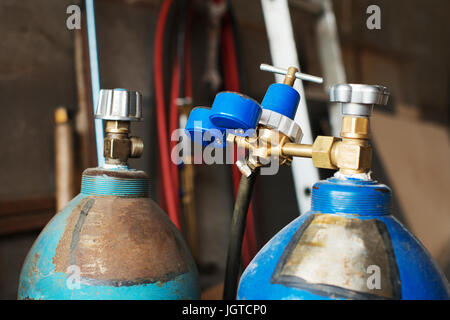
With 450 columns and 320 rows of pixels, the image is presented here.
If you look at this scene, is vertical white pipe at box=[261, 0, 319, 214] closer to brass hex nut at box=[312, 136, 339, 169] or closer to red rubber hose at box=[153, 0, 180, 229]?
red rubber hose at box=[153, 0, 180, 229]

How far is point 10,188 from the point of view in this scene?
3.45 ft

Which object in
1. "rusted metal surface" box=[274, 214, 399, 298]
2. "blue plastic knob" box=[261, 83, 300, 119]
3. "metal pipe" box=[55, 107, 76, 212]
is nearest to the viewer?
"rusted metal surface" box=[274, 214, 399, 298]

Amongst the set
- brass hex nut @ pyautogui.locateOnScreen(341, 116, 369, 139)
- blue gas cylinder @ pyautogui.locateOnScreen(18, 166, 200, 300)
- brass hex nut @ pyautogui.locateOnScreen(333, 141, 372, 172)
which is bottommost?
blue gas cylinder @ pyautogui.locateOnScreen(18, 166, 200, 300)

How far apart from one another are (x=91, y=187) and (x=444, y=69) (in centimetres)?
270

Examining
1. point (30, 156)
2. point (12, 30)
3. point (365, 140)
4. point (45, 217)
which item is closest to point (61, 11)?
point (12, 30)

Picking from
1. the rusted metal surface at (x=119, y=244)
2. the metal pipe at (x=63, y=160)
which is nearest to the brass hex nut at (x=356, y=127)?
the rusted metal surface at (x=119, y=244)

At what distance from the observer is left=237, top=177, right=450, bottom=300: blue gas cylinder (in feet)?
1.57

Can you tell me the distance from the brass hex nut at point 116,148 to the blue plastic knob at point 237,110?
17 cm

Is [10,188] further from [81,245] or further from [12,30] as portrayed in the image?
[81,245]

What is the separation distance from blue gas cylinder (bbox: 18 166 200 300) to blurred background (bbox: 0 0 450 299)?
0.48m

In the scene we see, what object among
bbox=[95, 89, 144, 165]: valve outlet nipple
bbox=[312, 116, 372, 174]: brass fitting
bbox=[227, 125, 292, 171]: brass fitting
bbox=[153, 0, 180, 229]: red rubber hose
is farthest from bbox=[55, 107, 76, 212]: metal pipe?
bbox=[312, 116, 372, 174]: brass fitting

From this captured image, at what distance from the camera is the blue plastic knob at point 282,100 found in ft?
1.89

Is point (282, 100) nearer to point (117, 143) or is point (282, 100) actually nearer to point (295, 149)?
point (295, 149)

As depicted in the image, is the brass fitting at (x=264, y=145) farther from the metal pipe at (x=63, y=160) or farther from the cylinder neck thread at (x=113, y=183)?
the metal pipe at (x=63, y=160)
